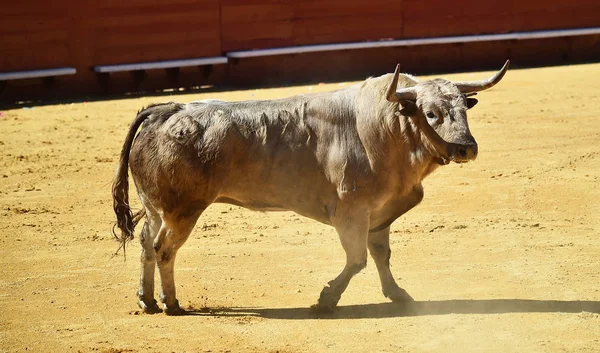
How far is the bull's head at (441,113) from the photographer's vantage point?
4.86 metres

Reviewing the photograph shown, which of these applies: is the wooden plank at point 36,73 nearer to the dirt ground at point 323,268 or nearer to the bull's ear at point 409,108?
the dirt ground at point 323,268

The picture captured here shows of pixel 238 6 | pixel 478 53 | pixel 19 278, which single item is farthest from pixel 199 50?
pixel 19 278

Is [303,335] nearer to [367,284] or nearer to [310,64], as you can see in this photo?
[367,284]

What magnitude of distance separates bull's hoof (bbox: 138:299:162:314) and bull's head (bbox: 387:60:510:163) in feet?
5.45

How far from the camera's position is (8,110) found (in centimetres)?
1222

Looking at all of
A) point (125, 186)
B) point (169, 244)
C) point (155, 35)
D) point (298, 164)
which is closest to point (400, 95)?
point (298, 164)

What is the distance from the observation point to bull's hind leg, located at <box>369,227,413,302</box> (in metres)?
5.33

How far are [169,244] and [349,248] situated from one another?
3.07ft

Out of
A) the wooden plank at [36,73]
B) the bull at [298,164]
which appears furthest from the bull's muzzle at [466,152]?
the wooden plank at [36,73]

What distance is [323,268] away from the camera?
240 inches

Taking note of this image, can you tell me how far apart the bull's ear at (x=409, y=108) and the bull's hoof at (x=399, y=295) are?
0.95 metres

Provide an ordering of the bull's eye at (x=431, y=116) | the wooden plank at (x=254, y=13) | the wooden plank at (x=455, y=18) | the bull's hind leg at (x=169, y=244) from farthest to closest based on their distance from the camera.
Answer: the wooden plank at (x=455, y=18) < the wooden plank at (x=254, y=13) < the bull's hind leg at (x=169, y=244) < the bull's eye at (x=431, y=116)

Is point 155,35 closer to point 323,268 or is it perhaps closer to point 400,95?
point 323,268

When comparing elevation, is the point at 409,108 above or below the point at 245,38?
above
